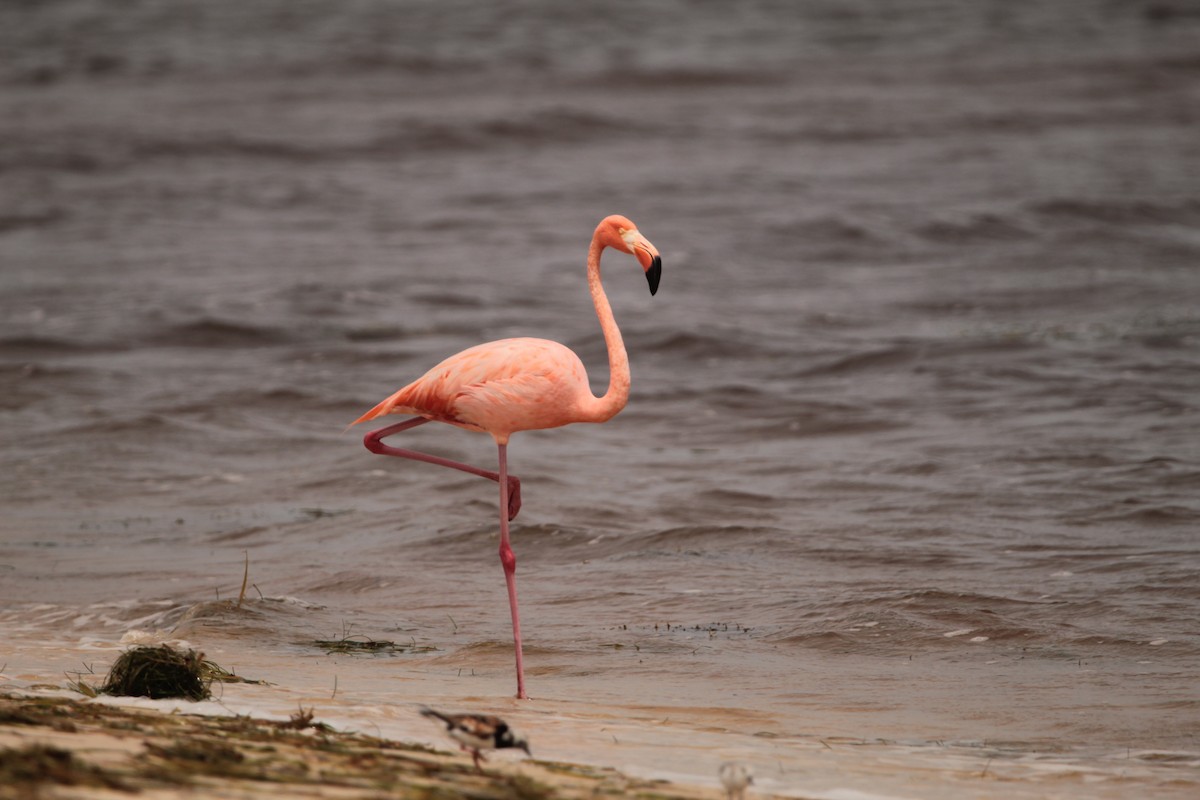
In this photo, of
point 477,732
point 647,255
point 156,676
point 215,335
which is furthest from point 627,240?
point 215,335

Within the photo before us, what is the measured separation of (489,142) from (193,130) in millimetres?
6214

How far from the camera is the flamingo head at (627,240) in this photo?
6.79 meters

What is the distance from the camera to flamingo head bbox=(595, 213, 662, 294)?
6785 millimetres

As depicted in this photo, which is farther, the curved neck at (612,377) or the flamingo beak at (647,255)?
the curved neck at (612,377)

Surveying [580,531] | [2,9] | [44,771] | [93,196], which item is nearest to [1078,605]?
[580,531]

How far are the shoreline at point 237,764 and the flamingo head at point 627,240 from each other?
2503mm

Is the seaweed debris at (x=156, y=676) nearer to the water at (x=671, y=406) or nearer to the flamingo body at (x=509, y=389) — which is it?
the water at (x=671, y=406)

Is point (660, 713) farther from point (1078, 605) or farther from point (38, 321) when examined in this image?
point (38, 321)

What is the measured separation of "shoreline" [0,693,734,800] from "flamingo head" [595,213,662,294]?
2.50 m

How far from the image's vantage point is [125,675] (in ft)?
19.6

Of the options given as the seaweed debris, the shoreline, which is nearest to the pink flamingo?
the seaweed debris

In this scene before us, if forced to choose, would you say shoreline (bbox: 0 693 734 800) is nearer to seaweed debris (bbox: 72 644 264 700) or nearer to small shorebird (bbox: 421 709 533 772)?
small shorebird (bbox: 421 709 533 772)

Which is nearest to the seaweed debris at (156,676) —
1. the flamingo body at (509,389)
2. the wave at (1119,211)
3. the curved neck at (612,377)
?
the flamingo body at (509,389)

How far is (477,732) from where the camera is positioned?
15.4ft
